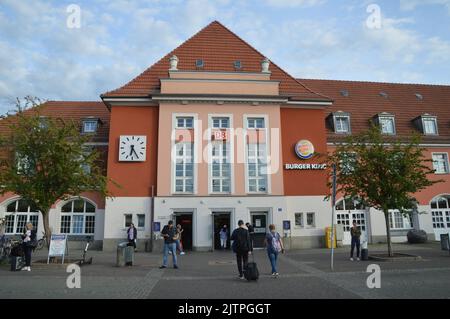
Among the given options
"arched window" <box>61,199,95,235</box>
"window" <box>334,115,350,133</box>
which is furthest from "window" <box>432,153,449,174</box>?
"arched window" <box>61,199,95,235</box>

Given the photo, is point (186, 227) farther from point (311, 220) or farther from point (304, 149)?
point (304, 149)

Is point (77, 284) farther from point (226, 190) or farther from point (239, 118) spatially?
point (239, 118)

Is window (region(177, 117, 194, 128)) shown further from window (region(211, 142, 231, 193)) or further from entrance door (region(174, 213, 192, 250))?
entrance door (region(174, 213, 192, 250))

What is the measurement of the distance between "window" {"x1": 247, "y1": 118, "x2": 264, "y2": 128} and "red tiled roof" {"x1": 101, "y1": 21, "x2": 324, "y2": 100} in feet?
8.86

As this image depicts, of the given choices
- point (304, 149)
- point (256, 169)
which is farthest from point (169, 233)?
point (304, 149)

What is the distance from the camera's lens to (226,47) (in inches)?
1072

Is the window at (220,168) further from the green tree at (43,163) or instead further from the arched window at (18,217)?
the arched window at (18,217)

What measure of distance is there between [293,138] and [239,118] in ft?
12.9

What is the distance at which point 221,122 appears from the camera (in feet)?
78.8

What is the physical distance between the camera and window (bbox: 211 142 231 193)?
910 inches

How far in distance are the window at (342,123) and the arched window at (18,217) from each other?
22.7 m

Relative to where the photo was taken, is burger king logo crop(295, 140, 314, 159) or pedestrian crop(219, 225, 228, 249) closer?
pedestrian crop(219, 225, 228, 249)

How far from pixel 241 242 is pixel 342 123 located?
65.8 feet
